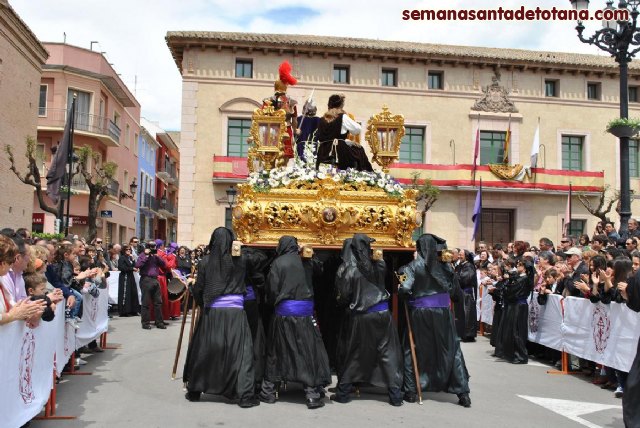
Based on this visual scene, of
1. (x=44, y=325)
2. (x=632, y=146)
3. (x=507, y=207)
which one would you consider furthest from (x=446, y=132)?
(x=44, y=325)

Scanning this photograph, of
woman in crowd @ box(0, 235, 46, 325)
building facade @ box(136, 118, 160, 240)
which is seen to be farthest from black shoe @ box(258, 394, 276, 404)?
building facade @ box(136, 118, 160, 240)

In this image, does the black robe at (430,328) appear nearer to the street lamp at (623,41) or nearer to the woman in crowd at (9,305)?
the woman in crowd at (9,305)

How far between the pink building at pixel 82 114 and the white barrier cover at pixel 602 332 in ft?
81.7

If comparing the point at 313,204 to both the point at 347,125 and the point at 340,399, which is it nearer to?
the point at 347,125

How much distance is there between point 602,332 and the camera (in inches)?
320

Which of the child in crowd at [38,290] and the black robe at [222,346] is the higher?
the child in crowd at [38,290]

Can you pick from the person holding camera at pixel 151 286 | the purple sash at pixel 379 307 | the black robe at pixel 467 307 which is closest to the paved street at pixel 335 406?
the purple sash at pixel 379 307

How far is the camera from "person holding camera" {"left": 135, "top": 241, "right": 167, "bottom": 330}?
13180 millimetres

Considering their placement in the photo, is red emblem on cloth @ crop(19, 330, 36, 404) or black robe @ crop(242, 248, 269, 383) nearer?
red emblem on cloth @ crop(19, 330, 36, 404)

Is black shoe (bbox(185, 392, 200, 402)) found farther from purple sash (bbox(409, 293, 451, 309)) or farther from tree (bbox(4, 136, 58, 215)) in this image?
tree (bbox(4, 136, 58, 215))

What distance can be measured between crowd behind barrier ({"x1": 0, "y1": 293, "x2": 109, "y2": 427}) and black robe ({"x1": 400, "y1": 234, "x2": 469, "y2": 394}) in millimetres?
3724

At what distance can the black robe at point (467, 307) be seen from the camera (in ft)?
40.1

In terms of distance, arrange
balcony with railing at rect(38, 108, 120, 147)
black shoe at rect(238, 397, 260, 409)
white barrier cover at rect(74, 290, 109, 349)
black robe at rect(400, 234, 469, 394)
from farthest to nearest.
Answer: balcony with railing at rect(38, 108, 120, 147) → white barrier cover at rect(74, 290, 109, 349) → black robe at rect(400, 234, 469, 394) → black shoe at rect(238, 397, 260, 409)

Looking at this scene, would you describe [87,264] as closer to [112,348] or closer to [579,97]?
[112,348]
